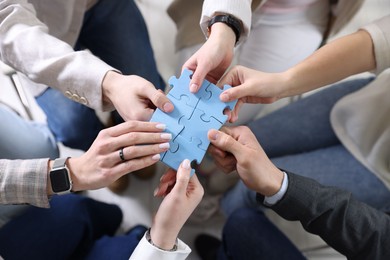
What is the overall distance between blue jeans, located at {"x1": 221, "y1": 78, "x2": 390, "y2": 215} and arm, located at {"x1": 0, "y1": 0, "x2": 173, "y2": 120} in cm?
58

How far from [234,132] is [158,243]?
32 cm

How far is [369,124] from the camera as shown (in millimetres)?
1192

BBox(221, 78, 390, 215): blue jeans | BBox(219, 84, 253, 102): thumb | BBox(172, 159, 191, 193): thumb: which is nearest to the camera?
BBox(172, 159, 191, 193): thumb

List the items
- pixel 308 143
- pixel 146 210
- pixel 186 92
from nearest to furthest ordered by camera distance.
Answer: pixel 186 92 < pixel 308 143 < pixel 146 210

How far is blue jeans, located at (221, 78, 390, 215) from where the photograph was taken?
3.99 feet

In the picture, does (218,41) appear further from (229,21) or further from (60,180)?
(60,180)

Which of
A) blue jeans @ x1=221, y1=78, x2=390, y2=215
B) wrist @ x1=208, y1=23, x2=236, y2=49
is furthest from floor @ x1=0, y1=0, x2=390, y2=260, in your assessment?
wrist @ x1=208, y1=23, x2=236, y2=49

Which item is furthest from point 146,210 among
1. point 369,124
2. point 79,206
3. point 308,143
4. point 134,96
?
point 369,124

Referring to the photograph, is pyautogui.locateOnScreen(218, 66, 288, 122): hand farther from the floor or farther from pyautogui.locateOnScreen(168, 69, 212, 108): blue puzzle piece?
the floor

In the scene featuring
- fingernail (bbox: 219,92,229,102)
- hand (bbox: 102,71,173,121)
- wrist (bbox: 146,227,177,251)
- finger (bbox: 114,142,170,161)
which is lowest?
wrist (bbox: 146,227,177,251)

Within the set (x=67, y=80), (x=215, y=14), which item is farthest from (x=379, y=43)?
(x=67, y=80)

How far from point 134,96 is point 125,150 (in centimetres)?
16

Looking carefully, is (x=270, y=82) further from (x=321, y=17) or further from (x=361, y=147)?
(x=321, y=17)

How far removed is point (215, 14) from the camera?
0.99 meters
